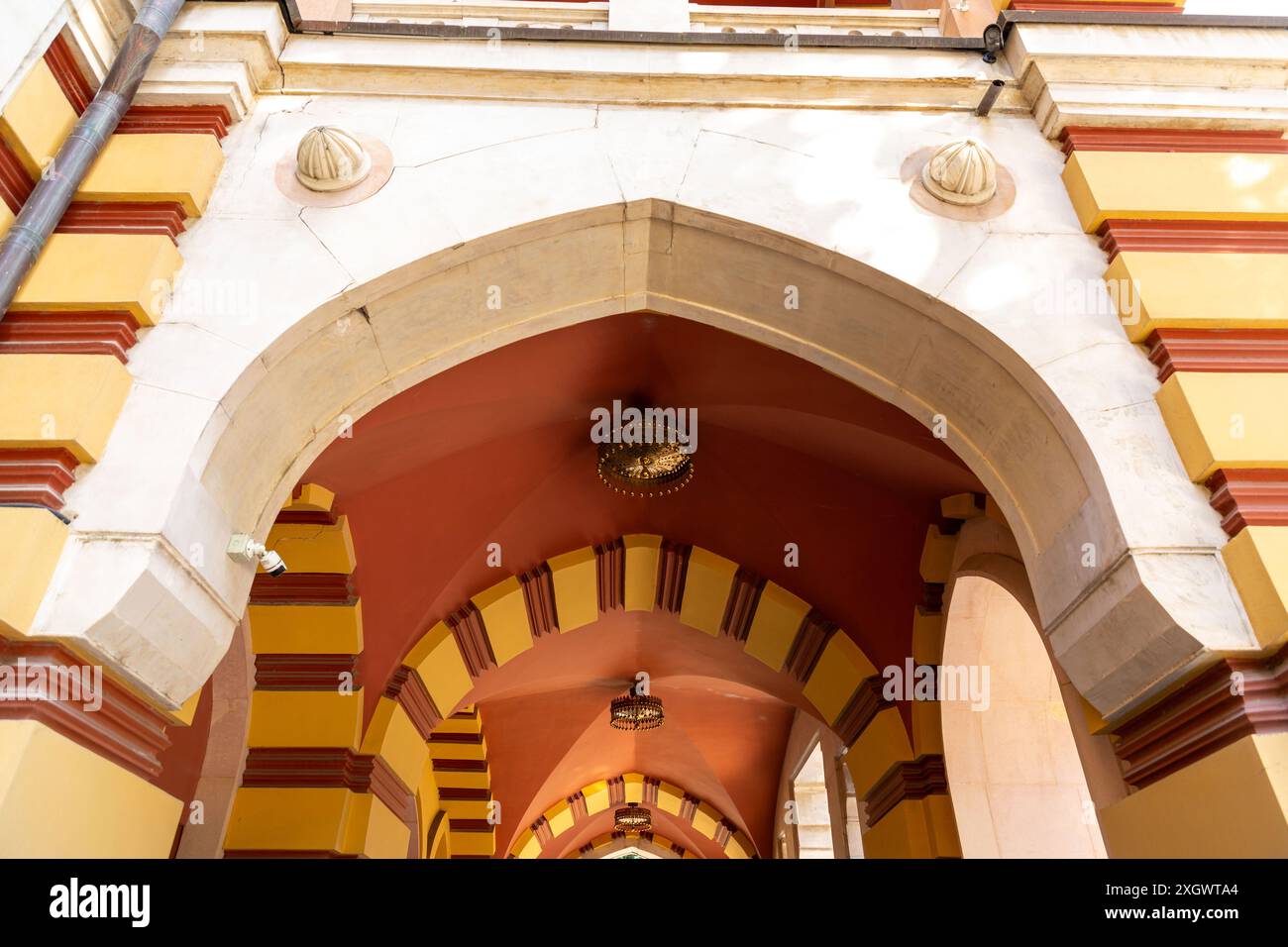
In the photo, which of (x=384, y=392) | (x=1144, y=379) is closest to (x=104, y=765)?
(x=384, y=392)

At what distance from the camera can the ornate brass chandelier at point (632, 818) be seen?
1352 centimetres

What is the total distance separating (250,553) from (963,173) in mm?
2827

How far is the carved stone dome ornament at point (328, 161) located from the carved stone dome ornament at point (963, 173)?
2.13 meters

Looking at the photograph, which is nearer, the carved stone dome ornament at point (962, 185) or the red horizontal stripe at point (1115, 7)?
the carved stone dome ornament at point (962, 185)

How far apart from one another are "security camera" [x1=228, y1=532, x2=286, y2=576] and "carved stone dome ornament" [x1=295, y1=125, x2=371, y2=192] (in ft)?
4.32

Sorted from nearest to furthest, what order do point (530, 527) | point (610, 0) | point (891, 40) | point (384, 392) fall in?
point (384, 392)
point (891, 40)
point (610, 0)
point (530, 527)

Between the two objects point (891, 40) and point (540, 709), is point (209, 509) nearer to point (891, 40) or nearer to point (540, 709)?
point (891, 40)

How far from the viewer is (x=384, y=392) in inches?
151

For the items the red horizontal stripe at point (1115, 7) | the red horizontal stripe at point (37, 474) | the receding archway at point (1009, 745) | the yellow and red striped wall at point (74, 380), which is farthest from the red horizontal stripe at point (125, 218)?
the receding archway at point (1009, 745)

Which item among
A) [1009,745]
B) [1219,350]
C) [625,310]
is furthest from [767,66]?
[1009,745]

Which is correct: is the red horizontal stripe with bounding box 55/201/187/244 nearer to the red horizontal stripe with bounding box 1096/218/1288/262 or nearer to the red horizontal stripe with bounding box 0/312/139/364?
the red horizontal stripe with bounding box 0/312/139/364

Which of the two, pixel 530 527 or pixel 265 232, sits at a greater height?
pixel 530 527

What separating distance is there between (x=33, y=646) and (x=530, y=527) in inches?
172

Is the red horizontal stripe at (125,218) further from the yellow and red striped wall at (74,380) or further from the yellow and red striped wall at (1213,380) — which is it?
the yellow and red striped wall at (1213,380)
